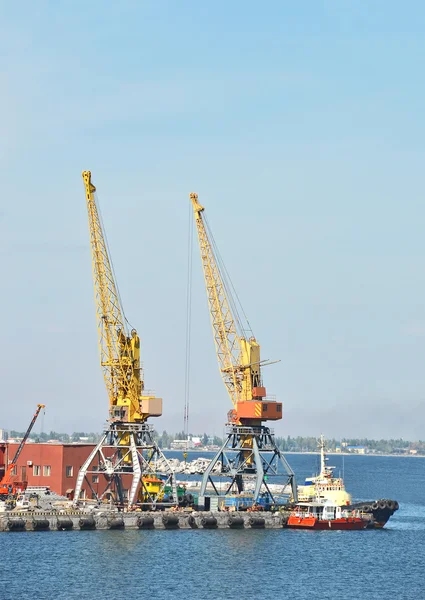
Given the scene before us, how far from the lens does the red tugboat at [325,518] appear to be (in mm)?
106750

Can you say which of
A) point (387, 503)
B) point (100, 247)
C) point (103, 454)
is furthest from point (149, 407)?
point (387, 503)

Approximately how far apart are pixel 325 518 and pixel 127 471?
66.4 ft

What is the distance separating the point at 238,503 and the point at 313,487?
7959mm

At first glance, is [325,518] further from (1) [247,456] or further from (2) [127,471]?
(2) [127,471]

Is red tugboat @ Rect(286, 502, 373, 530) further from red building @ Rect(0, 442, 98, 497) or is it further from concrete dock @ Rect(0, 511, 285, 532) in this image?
red building @ Rect(0, 442, 98, 497)

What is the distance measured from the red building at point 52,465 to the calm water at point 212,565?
711 inches

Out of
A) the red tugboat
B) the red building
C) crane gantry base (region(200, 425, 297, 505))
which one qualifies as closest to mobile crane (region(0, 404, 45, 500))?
the red building

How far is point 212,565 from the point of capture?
84500 mm

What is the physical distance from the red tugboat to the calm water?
98 cm

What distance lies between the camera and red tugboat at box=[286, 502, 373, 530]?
106750 mm

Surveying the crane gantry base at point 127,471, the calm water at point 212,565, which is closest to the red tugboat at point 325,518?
the calm water at point 212,565

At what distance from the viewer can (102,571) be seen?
80.4 meters

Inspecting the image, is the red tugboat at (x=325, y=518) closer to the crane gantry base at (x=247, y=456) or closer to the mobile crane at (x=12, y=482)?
the crane gantry base at (x=247, y=456)

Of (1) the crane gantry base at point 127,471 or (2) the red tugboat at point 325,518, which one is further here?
(1) the crane gantry base at point 127,471
